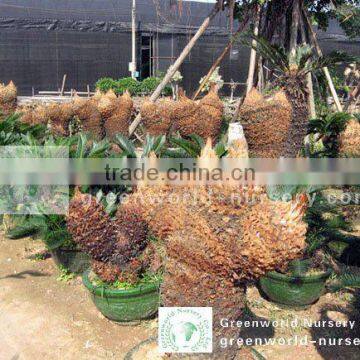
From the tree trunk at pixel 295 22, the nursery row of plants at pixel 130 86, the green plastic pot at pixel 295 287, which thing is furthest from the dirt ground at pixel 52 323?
the nursery row of plants at pixel 130 86

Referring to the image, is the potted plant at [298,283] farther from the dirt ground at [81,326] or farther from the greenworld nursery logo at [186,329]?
the greenworld nursery logo at [186,329]

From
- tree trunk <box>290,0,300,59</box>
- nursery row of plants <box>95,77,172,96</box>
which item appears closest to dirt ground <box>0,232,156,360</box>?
tree trunk <box>290,0,300,59</box>

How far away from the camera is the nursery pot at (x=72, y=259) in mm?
4910

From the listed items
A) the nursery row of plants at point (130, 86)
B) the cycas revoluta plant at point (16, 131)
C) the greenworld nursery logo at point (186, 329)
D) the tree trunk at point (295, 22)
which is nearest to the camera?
the greenworld nursery logo at point (186, 329)

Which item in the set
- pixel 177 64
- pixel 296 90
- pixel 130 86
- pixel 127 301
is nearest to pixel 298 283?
pixel 127 301

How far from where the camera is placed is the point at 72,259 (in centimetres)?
494

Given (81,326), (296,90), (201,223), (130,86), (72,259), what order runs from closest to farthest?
Result: (201,223), (81,326), (72,259), (296,90), (130,86)

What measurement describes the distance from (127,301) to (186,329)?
109cm

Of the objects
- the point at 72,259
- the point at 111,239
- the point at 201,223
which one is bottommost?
the point at 72,259

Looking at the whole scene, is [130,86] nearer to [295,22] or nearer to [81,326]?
[295,22]

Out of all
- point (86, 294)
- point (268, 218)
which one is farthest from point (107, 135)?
point (268, 218)

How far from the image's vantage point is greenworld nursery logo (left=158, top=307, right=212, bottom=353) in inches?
110

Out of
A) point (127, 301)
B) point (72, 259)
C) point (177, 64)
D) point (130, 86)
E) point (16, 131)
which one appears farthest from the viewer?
point (130, 86)

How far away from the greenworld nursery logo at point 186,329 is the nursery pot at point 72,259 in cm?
211
